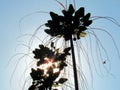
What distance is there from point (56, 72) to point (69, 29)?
1056 millimetres

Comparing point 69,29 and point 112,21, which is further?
point 112,21

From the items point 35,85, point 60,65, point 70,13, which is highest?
point 70,13

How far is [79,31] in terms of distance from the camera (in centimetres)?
571

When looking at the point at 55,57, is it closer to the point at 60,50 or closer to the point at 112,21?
the point at 60,50

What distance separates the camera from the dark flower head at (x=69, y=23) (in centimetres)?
559

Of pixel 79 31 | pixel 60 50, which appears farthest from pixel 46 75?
pixel 79 31

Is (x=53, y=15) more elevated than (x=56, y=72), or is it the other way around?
(x=53, y=15)

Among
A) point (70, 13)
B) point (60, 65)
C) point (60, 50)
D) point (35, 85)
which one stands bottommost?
point (35, 85)

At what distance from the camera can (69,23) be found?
222 inches

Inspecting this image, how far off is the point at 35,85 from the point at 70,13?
1.64 meters

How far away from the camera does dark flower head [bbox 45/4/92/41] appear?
5.59 m

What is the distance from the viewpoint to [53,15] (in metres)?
5.88

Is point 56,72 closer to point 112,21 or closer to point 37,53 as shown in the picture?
point 37,53

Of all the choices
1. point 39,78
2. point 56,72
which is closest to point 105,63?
point 56,72
